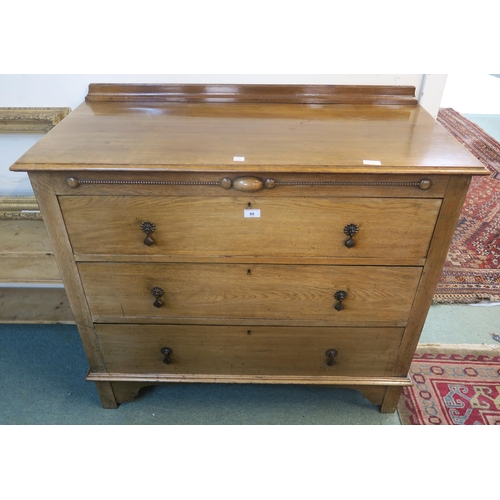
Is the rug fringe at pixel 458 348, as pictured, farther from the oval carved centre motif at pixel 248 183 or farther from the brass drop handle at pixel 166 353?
the oval carved centre motif at pixel 248 183

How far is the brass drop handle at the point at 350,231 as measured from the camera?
3.59 ft

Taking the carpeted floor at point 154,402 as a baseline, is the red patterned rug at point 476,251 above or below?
above

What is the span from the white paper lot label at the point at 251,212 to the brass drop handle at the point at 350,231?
0.25 m

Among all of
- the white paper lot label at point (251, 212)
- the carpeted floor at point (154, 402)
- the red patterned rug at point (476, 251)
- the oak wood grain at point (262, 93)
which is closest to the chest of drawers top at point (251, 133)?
the oak wood grain at point (262, 93)

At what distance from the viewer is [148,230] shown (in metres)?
1.11

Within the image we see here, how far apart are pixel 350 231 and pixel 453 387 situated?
0.99 m

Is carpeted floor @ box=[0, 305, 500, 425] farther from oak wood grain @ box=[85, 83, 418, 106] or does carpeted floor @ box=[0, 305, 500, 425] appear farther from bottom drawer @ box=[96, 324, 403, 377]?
oak wood grain @ box=[85, 83, 418, 106]

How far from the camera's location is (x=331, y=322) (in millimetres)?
1310

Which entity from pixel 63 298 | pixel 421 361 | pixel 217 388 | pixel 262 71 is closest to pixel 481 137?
pixel 421 361

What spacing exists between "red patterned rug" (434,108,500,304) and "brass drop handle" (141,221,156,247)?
1.57 metres

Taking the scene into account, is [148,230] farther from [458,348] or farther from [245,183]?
[458,348]

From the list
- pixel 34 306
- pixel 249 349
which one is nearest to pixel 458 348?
pixel 249 349

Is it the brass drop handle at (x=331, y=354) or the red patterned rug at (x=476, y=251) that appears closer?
the brass drop handle at (x=331, y=354)

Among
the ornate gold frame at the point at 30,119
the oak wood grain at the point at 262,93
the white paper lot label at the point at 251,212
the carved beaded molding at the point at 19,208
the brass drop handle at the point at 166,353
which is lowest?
the brass drop handle at the point at 166,353
